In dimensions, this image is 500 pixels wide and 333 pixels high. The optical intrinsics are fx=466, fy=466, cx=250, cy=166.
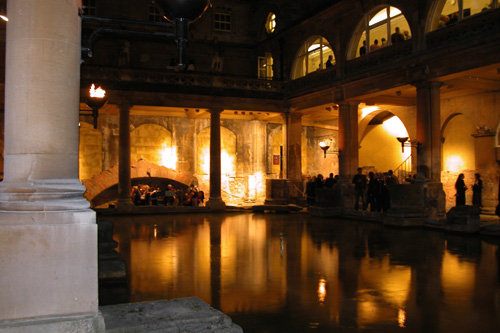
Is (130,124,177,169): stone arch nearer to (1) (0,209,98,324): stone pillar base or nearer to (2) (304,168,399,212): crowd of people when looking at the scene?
(2) (304,168,399,212): crowd of people

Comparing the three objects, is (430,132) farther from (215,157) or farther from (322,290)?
(322,290)

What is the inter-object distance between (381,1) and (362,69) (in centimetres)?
274

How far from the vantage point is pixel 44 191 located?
3.51 metres

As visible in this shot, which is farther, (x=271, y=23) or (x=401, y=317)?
(x=271, y=23)

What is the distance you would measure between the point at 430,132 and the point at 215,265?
427 inches

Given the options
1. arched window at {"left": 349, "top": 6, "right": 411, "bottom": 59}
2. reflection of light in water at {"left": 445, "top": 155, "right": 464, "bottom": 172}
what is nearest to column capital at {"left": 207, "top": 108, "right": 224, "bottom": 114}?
arched window at {"left": 349, "top": 6, "right": 411, "bottom": 59}

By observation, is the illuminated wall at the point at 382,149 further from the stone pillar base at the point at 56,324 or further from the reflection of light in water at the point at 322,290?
the stone pillar base at the point at 56,324

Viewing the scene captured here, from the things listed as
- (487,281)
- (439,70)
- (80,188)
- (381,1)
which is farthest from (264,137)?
(80,188)

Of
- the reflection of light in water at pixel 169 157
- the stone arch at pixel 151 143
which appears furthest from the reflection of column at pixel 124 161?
the reflection of light in water at pixel 169 157

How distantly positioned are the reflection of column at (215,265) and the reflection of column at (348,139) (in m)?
7.72

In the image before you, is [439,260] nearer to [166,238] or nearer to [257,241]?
[257,241]

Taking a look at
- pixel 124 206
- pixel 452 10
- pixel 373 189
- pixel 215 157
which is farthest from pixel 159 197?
pixel 452 10

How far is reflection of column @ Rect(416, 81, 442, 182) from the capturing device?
1616 cm

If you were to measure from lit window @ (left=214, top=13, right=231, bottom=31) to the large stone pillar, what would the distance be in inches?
1025
